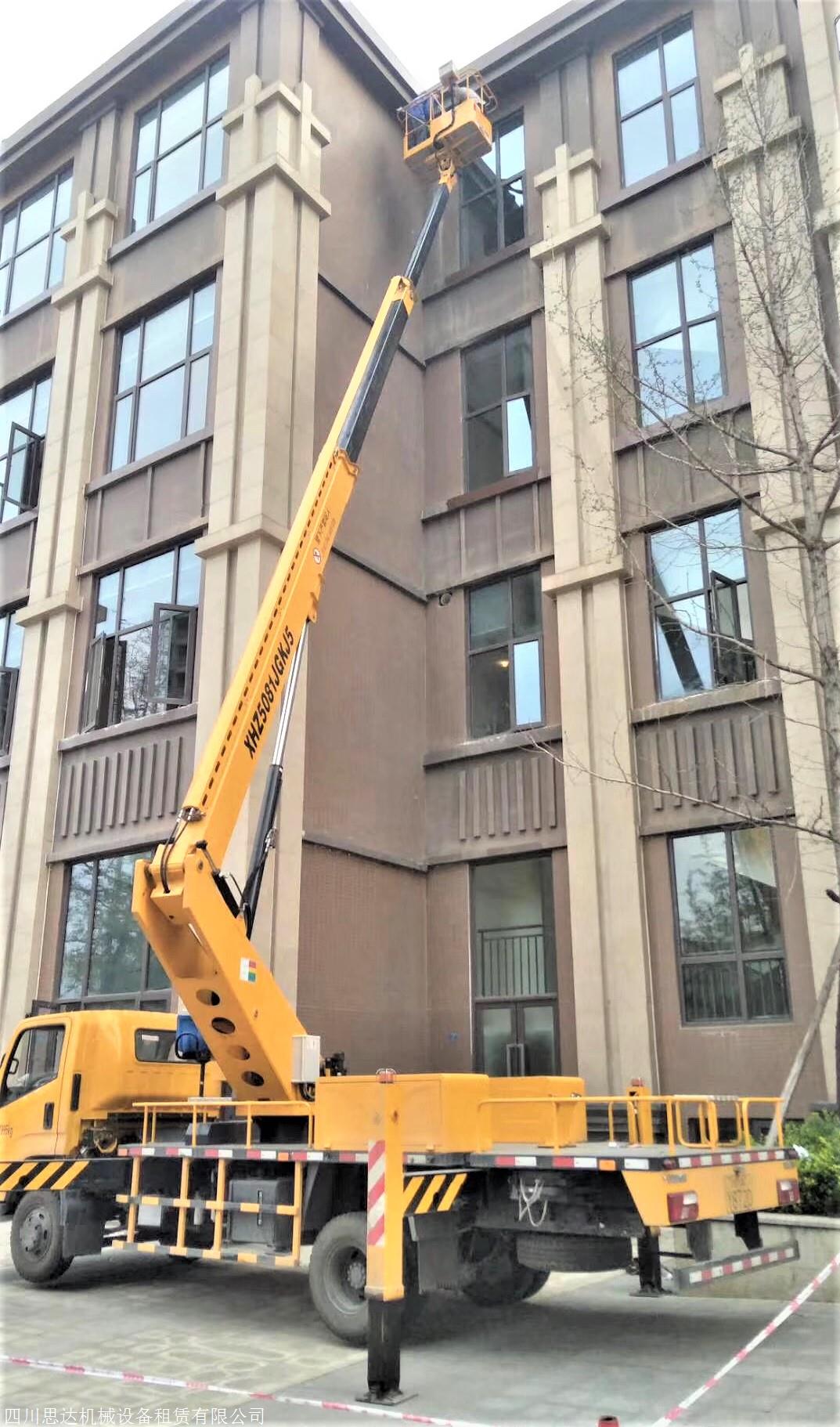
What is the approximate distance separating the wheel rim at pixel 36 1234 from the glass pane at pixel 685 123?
18244 mm

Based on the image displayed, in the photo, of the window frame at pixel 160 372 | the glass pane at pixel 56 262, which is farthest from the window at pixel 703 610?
the glass pane at pixel 56 262

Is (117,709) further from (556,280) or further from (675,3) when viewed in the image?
(675,3)

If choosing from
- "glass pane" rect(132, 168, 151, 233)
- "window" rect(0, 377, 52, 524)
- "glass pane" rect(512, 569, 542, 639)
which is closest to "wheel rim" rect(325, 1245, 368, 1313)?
"glass pane" rect(512, 569, 542, 639)

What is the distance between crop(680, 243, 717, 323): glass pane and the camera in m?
17.7

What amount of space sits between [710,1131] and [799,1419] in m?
2.17

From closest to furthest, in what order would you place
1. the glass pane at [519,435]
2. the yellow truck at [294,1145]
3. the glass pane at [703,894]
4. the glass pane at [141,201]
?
the yellow truck at [294,1145]
the glass pane at [703,894]
the glass pane at [519,435]
the glass pane at [141,201]

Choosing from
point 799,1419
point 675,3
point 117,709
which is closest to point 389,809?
point 117,709

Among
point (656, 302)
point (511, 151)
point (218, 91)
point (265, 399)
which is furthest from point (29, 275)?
point (656, 302)

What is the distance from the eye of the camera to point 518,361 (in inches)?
787

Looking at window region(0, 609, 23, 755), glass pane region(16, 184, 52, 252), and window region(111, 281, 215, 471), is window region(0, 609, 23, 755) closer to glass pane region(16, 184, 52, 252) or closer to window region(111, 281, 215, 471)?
window region(111, 281, 215, 471)

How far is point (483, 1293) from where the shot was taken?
8.74 m

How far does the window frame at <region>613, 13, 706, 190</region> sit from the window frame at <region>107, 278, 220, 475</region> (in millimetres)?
7746

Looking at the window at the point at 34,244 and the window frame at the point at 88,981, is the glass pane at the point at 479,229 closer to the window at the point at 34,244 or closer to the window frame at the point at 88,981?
the window at the point at 34,244

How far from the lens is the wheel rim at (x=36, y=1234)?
10.2m
